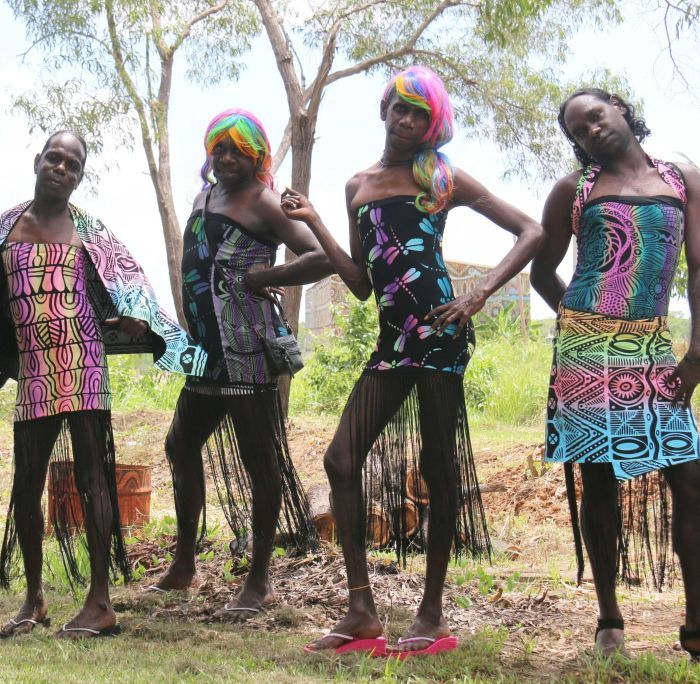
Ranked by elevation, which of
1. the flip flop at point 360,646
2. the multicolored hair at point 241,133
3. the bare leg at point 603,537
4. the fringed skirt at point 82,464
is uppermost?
the multicolored hair at point 241,133

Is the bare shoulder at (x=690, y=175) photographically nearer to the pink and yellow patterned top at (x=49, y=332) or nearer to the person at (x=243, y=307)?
the person at (x=243, y=307)

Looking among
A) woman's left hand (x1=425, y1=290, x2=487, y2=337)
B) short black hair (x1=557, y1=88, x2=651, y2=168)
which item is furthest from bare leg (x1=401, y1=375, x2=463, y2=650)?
short black hair (x1=557, y1=88, x2=651, y2=168)

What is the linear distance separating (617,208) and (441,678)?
173 centimetres

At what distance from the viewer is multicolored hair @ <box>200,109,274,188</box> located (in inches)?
157

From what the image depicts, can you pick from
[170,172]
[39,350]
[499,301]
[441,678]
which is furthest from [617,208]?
Result: [499,301]

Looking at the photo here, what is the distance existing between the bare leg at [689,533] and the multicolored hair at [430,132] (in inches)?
51.2

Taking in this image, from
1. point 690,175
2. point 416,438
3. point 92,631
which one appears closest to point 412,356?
point 416,438

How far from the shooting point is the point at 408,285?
3480 millimetres

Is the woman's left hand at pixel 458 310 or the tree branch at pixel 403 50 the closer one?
the woman's left hand at pixel 458 310

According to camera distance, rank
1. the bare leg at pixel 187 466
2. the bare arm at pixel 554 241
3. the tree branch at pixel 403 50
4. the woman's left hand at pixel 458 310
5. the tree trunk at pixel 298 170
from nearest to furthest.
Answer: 1. the woman's left hand at pixel 458 310
2. the bare arm at pixel 554 241
3. the bare leg at pixel 187 466
4. the tree trunk at pixel 298 170
5. the tree branch at pixel 403 50

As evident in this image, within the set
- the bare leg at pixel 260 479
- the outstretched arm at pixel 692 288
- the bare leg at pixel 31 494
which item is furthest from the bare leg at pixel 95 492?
the outstretched arm at pixel 692 288

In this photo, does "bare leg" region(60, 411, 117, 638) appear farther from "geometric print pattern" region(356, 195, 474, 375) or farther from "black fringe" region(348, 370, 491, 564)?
"geometric print pattern" region(356, 195, 474, 375)

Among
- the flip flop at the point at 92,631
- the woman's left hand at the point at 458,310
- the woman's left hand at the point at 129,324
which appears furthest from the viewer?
the woman's left hand at the point at 129,324

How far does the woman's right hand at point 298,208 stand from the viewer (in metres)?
3.57
